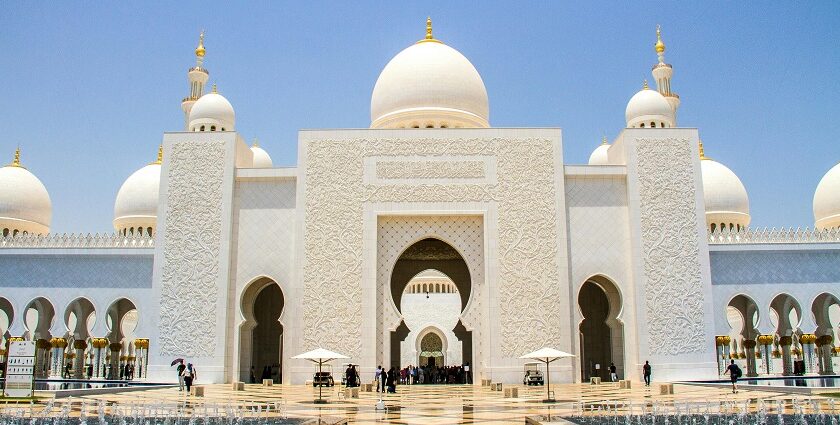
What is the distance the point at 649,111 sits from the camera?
16469mm

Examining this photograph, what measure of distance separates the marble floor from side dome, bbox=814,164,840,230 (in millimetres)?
8943

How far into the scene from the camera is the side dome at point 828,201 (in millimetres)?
16922

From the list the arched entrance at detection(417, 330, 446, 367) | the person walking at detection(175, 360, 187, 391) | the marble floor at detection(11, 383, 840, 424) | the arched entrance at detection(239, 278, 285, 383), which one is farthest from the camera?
the arched entrance at detection(417, 330, 446, 367)

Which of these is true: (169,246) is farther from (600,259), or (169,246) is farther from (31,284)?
(600,259)

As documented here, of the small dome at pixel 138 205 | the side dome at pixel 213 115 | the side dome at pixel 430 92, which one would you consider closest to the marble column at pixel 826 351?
A: the side dome at pixel 430 92

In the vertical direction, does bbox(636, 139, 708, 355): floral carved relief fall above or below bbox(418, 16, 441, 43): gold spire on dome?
below

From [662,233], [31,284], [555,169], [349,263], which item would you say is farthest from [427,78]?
[31,284]

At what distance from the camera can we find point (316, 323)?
12500 millimetres

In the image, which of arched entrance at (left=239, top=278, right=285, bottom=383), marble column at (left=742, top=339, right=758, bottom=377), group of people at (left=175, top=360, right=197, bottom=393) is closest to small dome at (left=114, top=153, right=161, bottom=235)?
arched entrance at (left=239, top=278, right=285, bottom=383)

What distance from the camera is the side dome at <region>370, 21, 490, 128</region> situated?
14898mm

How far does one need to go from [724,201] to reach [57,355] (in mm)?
15012

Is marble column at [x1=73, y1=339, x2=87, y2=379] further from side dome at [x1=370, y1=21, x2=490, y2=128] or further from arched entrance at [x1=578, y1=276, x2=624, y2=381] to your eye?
arched entrance at [x1=578, y1=276, x2=624, y2=381]

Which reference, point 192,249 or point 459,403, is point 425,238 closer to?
point 192,249

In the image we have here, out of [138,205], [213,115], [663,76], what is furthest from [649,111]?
[138,205]
